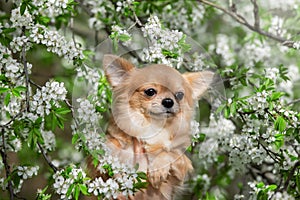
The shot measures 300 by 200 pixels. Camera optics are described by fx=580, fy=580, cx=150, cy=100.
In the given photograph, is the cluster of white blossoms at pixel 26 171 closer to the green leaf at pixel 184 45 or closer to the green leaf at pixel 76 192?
the green leaf at pixel 76 192

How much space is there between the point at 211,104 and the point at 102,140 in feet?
1.69

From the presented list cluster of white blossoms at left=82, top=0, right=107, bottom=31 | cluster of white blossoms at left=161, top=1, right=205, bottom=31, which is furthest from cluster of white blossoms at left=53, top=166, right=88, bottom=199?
cluster of white blossoms at left=161, top=1, right=205, bottom=31

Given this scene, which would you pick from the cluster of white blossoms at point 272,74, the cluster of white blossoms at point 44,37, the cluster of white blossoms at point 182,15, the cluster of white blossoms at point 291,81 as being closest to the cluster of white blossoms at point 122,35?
the cluster of white blossoms at point 44,37

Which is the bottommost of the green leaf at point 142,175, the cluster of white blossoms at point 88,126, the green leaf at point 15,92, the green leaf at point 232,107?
the green leaf at point 142,175

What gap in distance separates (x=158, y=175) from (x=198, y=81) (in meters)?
0.31

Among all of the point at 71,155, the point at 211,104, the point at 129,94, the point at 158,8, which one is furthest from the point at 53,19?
the point at 129,94

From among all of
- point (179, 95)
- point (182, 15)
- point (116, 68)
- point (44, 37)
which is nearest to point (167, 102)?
point (179, 95)

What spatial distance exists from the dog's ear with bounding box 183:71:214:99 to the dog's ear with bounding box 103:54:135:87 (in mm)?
177

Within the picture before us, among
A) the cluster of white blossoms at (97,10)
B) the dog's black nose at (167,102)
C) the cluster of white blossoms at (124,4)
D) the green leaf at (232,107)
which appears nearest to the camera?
the dog's black nose at (167,102)

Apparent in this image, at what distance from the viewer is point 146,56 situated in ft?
5.88

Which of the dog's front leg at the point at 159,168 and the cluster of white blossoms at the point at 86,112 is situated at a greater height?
the cluster of white blossoms at the point at 86,112

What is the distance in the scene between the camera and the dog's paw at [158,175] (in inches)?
67.2

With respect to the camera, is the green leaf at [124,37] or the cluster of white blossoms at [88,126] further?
the green leaf at [124,37]

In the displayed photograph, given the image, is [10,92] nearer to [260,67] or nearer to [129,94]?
[129,94]
